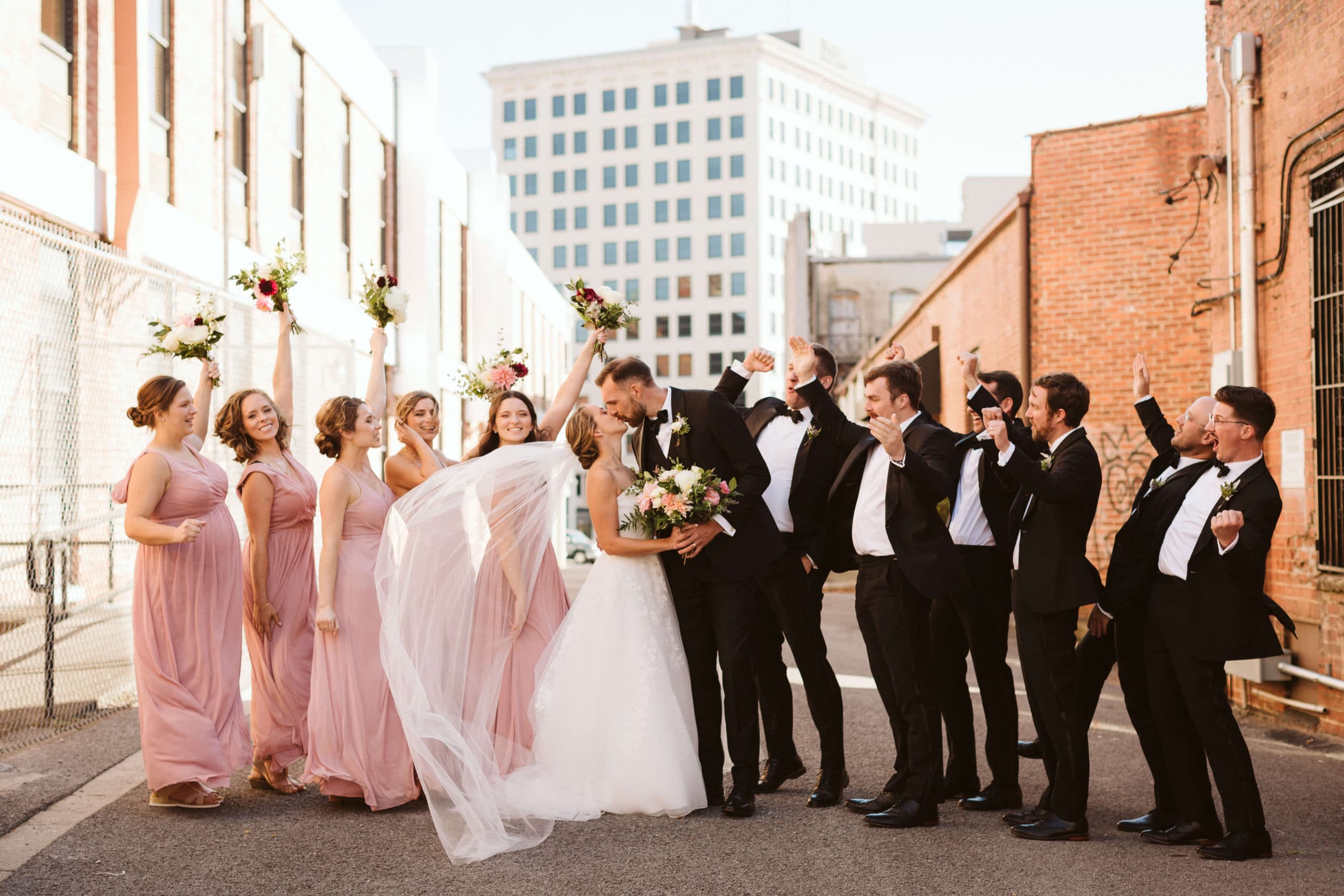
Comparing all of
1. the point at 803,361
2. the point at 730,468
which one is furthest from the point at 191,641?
the point at 803,361

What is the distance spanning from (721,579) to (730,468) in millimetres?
576

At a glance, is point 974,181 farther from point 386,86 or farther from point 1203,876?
point 1203,876

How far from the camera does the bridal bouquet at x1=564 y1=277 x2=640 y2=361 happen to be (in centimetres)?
693

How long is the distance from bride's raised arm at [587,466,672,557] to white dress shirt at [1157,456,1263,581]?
2.34 m

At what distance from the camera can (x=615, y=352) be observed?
315ft

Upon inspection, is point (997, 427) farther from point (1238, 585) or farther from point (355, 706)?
point (355, 706)

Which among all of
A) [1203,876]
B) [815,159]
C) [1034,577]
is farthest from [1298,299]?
[815,159]

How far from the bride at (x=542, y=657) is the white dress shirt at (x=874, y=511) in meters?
1.04

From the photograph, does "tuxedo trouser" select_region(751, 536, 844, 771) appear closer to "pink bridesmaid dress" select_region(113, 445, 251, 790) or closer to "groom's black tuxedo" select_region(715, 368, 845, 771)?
"groom's black tuxedo" select_region(715, 368, 845, 771)

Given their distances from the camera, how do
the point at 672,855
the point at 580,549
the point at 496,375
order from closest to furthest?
1. the point at 672,855
2. the point at 496,375
3. the point at 580,549

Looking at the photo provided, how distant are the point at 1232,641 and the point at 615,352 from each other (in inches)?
3590

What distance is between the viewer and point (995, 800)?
249 inches

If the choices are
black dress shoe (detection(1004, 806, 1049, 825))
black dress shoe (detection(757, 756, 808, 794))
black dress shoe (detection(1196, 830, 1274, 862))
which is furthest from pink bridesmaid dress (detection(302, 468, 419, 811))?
black dress shoe (detection(1196, 830, 1274, 862))

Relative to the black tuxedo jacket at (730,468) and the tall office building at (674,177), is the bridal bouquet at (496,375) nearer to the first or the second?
the black tuxedo jacket at (730,468)
